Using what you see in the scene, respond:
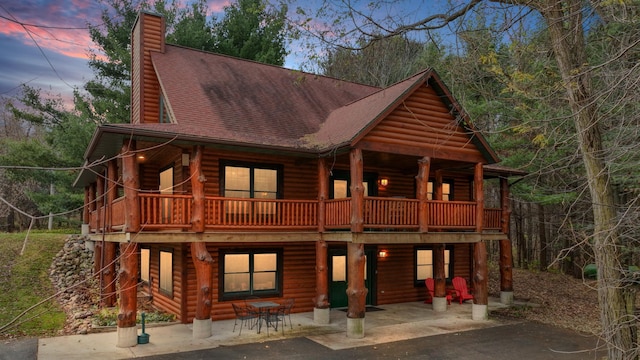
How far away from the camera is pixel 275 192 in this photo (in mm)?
14805

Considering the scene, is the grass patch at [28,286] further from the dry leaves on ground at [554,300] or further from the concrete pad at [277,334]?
the dry leaves on ground at [554,300]

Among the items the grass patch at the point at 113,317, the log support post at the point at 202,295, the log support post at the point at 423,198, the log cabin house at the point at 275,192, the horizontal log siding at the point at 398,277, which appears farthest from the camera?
the horizontal log siding at the point at 398,277

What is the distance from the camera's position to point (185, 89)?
15031 mm

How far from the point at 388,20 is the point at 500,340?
28.0ft

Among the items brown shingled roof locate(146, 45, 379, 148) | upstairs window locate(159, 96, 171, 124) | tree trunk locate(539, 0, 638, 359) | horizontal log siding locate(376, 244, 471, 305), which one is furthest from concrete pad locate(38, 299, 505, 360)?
upstairs window locate(159, 96, 171, 124)

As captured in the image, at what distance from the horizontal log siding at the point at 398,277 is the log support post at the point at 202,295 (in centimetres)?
699

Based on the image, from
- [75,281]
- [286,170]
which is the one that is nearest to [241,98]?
[286,170]

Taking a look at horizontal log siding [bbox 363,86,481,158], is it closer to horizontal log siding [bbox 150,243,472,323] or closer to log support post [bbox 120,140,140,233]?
horizontal log siding [bbox 150,243,472,323]

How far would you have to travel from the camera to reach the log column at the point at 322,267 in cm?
1334

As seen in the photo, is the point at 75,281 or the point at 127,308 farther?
the point at 75,281

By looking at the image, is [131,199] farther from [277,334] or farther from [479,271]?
[479,271]

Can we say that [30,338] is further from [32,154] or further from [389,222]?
[32,154]

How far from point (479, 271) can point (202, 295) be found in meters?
8.54

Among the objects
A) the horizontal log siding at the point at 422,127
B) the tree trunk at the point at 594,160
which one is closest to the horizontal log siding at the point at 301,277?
the horizontal log siding at the point at 422,127
